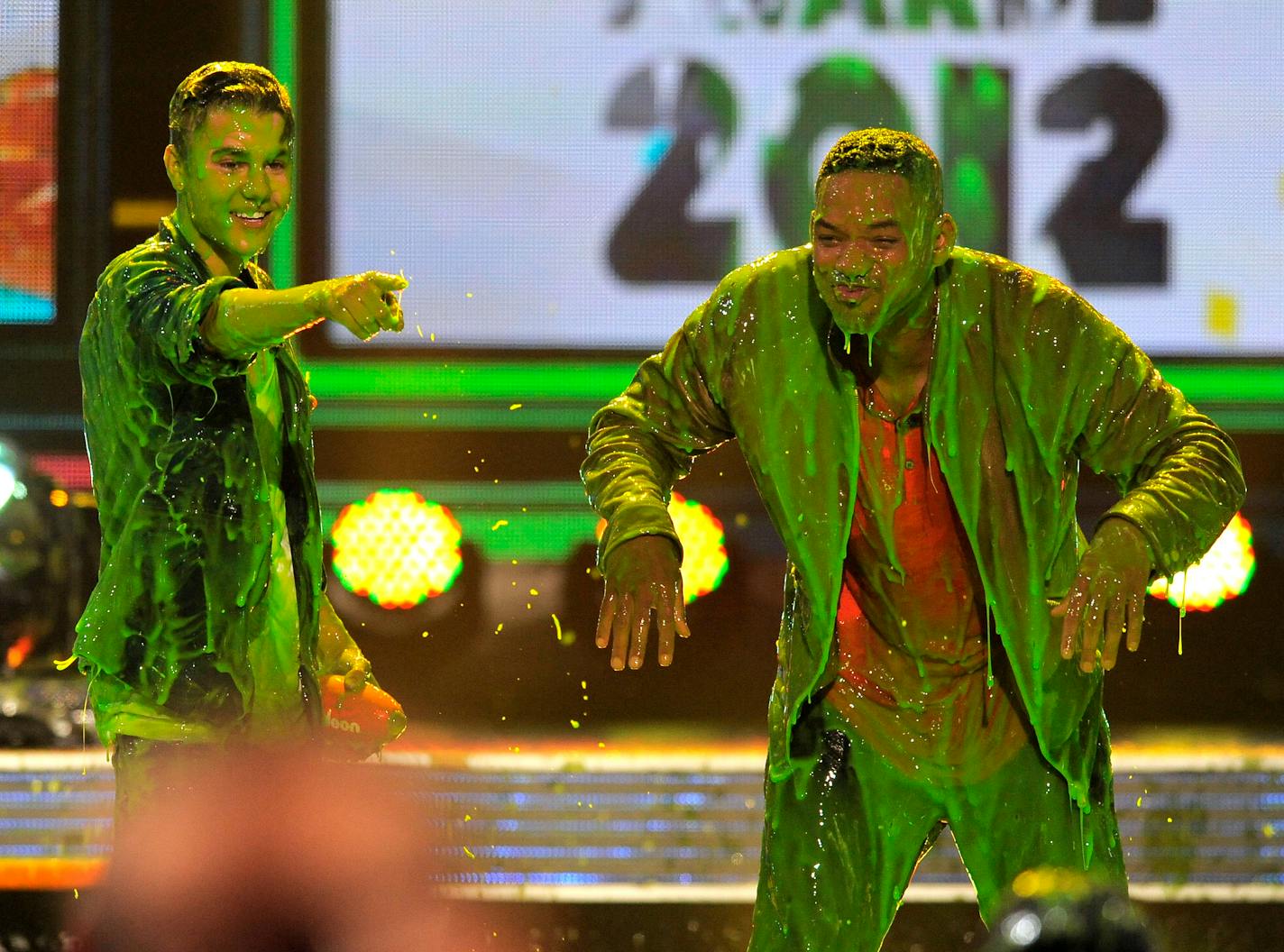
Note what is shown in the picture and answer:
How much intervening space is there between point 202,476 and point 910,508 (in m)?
0.90

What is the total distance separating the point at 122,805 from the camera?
98.5 inches

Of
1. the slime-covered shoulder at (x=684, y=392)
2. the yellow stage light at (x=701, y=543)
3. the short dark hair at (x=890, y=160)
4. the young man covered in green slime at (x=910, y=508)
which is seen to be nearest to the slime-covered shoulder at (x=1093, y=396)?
the young man covered in green slime at (x=910, y=508)

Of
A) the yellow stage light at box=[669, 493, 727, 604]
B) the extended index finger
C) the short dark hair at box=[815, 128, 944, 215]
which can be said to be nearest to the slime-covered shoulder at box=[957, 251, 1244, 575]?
the short dark hair at box=[815, 128, 944, 215]

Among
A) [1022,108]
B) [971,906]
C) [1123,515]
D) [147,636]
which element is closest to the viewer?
[1123,515]

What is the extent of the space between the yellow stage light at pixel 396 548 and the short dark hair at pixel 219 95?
1.86m

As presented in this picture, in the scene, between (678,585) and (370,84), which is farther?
(370,84)

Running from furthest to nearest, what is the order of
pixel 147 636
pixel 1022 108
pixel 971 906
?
1. pixel 1022 108
2. pixel 971 906
3. pixel 147 636

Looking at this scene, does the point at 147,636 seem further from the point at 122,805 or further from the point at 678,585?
the point at 678,585

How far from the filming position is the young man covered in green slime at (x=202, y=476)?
2514 mm

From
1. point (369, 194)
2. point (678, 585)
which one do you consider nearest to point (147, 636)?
point (678, 585)

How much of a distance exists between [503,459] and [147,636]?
6.58ft

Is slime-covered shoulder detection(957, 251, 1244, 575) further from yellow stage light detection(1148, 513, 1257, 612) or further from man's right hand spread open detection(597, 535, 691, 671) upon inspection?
yellow stage light detection(1148, 513, 1257, 612)

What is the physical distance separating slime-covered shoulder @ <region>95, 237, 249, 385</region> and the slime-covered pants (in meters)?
0.91

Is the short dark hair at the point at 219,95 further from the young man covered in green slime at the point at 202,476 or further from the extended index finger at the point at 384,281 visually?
the extended index finger at the point at 384,281
